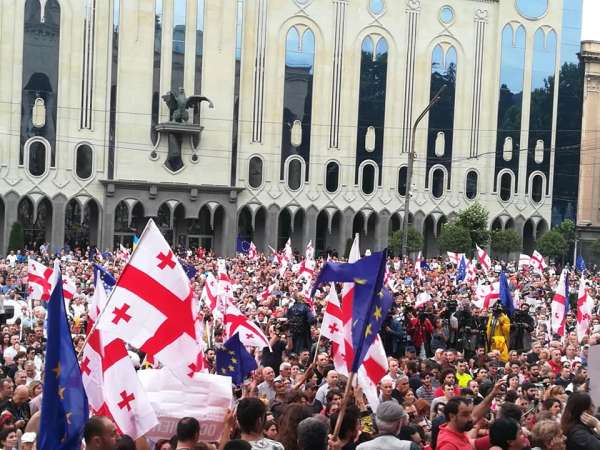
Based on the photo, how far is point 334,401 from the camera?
998 centimetres

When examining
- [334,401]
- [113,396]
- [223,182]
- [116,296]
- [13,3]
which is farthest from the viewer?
[223,182]

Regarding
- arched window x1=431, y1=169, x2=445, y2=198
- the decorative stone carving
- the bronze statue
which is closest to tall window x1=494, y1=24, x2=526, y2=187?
arched window x1=431, y1=169, x2=445, y2=198

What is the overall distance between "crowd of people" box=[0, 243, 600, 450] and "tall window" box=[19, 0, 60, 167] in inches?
795

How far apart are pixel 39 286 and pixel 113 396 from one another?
1461cm

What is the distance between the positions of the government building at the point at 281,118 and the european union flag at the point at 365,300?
4446 cm

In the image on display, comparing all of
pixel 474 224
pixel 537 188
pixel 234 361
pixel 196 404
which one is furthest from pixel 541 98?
pixel 196 404

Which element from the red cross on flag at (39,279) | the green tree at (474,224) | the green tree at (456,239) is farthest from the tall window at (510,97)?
the red cross on flag at (39,279)

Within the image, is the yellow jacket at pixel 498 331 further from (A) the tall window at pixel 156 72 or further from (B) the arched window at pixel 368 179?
(B) the arched window at pixel 368 179

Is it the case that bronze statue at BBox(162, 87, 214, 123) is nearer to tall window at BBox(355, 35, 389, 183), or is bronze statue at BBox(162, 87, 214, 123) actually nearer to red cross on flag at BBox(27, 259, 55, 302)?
tall window at BBox(355, 35, 389, 183)

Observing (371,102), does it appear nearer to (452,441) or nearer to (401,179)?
(401,179)

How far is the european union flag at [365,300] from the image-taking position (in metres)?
8.90

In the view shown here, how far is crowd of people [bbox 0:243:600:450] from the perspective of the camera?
7098 millimetres

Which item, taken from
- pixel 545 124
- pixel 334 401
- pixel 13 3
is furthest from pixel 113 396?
pixel 545 124

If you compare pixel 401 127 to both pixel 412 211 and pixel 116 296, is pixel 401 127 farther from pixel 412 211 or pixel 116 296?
pixel 116 296
